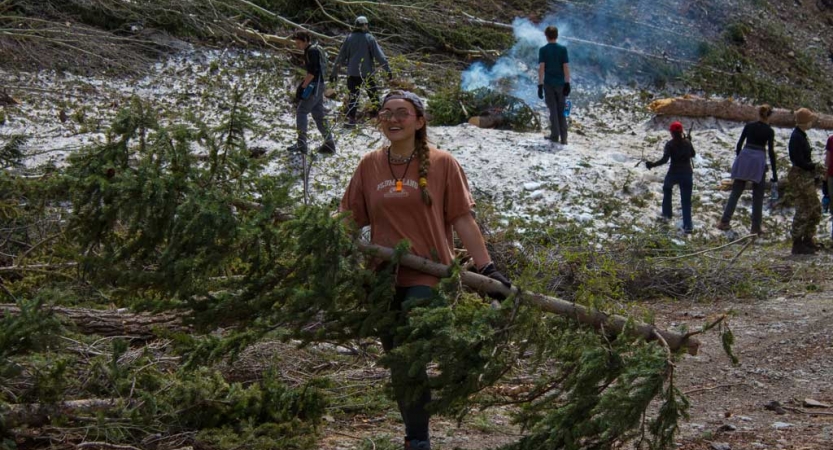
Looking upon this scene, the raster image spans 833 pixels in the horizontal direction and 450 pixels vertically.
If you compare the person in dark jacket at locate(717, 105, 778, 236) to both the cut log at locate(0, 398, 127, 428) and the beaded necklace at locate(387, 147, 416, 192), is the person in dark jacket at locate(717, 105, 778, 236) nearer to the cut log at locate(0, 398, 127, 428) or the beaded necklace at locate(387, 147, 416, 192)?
the beaded necklace at locate(387, 147, 416, 192)

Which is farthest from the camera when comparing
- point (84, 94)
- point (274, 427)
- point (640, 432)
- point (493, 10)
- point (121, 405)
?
point (493, 10)

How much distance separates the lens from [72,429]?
4129 millimetres

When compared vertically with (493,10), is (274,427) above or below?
below

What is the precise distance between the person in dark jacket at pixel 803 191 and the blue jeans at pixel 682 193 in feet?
3.19

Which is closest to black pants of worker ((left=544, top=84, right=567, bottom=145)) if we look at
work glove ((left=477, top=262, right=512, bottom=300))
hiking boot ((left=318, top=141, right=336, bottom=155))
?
hiking boot ((left=318, top=141, right=336, bottom=155))

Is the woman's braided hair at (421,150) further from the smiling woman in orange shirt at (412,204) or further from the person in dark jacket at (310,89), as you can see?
the person in dark jacket at (310,89)

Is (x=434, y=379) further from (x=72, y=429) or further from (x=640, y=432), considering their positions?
(x=72, y=429)

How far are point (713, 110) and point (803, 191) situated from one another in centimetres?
360

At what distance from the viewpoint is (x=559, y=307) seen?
398 cm

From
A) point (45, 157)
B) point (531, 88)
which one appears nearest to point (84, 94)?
point (45, 157)

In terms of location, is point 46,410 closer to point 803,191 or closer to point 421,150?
point 421,150

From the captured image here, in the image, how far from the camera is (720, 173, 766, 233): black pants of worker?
9.89m

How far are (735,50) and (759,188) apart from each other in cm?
665

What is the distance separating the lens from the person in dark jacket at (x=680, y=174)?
9.85 m
